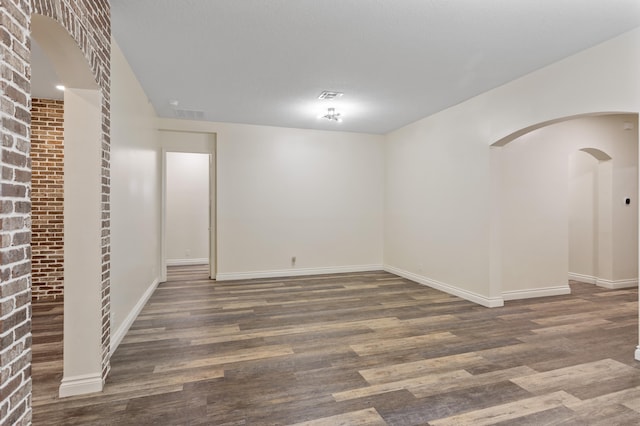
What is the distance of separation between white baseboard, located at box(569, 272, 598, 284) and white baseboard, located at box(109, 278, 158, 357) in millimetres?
7023

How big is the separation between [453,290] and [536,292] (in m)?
1.16

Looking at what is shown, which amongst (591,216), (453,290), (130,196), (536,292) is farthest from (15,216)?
(591,216)

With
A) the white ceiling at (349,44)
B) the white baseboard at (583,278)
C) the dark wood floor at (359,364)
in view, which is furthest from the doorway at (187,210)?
the white baseboard at (583,278)

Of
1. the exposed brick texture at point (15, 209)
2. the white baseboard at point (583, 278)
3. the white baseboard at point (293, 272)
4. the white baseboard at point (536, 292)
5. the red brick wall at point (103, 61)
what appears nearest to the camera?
the exposed brick texture at point (15, 209)

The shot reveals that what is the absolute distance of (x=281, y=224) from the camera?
643cm

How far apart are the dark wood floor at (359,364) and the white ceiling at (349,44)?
2848 millimetres

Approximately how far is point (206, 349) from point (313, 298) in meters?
2.02

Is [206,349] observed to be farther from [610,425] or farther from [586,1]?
[586,1]

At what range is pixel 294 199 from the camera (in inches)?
256

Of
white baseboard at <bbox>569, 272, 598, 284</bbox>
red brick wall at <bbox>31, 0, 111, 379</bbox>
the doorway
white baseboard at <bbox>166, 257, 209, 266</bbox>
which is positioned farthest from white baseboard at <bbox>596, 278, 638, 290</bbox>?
white baseboard at <bbox>166, 257, 209, 266</bbox>

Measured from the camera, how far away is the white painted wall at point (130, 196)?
3.13 metres

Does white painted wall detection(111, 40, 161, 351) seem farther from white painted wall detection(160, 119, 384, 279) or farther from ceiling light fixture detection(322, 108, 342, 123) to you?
ceiling light fixture detection(322, 108, 342, 123)

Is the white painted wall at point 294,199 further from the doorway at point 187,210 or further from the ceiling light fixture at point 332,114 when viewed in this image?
the doorway at point 187,210

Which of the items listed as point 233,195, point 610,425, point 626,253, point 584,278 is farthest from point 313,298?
point 626,253
